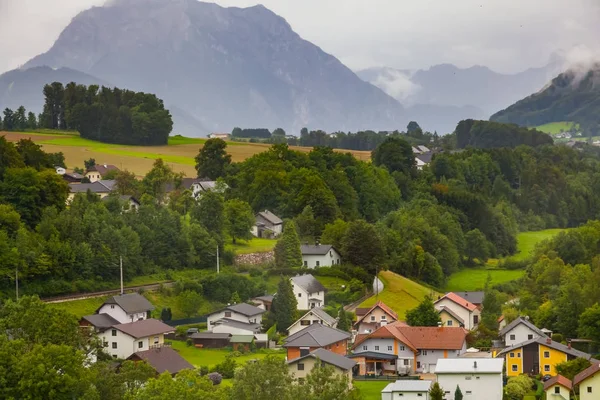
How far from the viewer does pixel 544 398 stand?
1366 inches

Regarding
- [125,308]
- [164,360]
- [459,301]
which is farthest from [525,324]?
[125,308]

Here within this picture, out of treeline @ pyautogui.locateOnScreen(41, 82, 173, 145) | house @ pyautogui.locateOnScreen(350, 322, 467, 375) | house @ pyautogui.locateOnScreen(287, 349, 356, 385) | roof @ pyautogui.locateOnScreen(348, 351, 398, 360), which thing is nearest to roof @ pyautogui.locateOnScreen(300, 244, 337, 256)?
house @ pyautogui.locateOnScreen(350, 322, 467, 375)

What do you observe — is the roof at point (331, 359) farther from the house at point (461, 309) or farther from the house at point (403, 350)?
the house at point (461, 309)

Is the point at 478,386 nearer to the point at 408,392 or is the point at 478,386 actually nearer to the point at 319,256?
the point at 408,392

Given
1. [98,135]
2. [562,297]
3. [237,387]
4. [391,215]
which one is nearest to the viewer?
[237,387]

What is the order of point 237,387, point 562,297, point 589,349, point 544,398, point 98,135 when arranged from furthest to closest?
point 98,135, point 562,297, point 589,349, point 544,398, point 237,387

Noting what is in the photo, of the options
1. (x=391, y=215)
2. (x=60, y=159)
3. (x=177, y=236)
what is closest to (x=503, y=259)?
(x=391, y=215)

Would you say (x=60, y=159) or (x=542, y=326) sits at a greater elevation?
(x=60, y=159)

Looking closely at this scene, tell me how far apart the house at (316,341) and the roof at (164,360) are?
4000mm

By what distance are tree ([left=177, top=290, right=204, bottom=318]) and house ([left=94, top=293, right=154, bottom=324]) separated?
2.96 m

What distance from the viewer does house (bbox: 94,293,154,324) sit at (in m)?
44.3

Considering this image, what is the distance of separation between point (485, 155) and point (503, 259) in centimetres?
2671

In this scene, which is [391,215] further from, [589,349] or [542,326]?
[589,349]

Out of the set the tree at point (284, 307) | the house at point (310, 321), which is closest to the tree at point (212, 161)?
the tree at point (284, 307)
